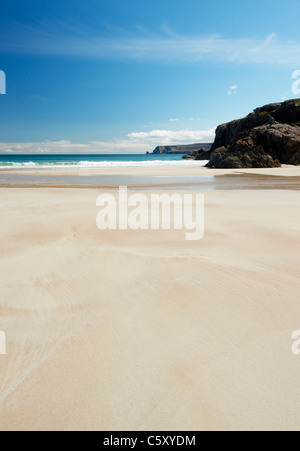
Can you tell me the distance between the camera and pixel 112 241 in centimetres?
440

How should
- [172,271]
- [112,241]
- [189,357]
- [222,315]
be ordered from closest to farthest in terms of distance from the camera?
[189,357], [222,315], [172,271], [112,241]

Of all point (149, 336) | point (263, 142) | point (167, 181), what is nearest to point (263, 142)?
point (263, 142)

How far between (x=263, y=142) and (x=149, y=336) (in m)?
44.0

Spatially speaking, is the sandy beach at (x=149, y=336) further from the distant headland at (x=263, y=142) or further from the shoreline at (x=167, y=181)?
the distant headland at (x=263, y=142)

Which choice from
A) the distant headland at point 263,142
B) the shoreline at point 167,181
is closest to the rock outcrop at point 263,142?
the distant headland at point 263,142

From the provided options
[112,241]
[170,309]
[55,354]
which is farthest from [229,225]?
[55,354]

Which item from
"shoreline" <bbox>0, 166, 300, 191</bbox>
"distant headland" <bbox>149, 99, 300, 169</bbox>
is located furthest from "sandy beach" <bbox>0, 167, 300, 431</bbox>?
"distant headland" <bbox>149, 99, 300, 169</bbox>

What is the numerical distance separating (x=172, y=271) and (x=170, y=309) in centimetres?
82

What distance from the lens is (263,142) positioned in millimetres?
40812

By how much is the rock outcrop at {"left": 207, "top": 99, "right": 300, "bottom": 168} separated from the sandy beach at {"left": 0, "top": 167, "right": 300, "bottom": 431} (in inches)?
1078

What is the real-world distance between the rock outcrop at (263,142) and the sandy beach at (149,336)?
2737cm

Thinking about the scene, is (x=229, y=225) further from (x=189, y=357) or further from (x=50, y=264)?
(x=189, y=357)

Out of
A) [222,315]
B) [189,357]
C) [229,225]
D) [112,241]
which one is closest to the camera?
[189,357]
